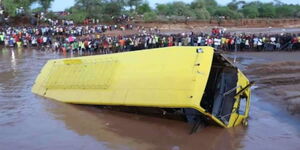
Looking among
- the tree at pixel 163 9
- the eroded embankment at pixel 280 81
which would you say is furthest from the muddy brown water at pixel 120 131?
the tree at pixel 163 9

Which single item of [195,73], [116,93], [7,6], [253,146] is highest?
[7,6]

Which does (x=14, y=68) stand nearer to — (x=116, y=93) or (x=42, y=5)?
(x=116, y=93)

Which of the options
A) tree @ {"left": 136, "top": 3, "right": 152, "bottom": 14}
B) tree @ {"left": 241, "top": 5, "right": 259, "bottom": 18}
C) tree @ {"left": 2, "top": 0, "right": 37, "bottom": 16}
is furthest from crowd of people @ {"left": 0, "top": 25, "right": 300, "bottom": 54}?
tree @ {"left": 241, "top": 5, "right": 259, "bottom": 18}

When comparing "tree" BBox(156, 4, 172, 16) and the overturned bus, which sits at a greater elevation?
"tree" BBox(156, 4, 172, 16)

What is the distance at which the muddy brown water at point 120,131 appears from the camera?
9844mm

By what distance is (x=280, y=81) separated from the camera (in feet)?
55.0

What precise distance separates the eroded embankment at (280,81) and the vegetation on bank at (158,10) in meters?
32.3

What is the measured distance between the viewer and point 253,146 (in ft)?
32.1

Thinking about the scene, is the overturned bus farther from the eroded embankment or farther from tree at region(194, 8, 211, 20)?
tree at region(194, 8, 211, 20)

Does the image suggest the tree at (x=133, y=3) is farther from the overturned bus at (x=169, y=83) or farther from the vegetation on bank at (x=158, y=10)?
the overturned bus at (x=169, y=83)

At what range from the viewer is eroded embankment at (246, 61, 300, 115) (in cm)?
1354

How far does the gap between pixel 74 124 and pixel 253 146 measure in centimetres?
499

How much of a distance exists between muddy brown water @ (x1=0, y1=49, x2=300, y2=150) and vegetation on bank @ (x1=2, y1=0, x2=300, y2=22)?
37519 millimetres

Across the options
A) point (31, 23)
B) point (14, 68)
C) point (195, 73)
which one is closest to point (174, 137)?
point (195, 73)
